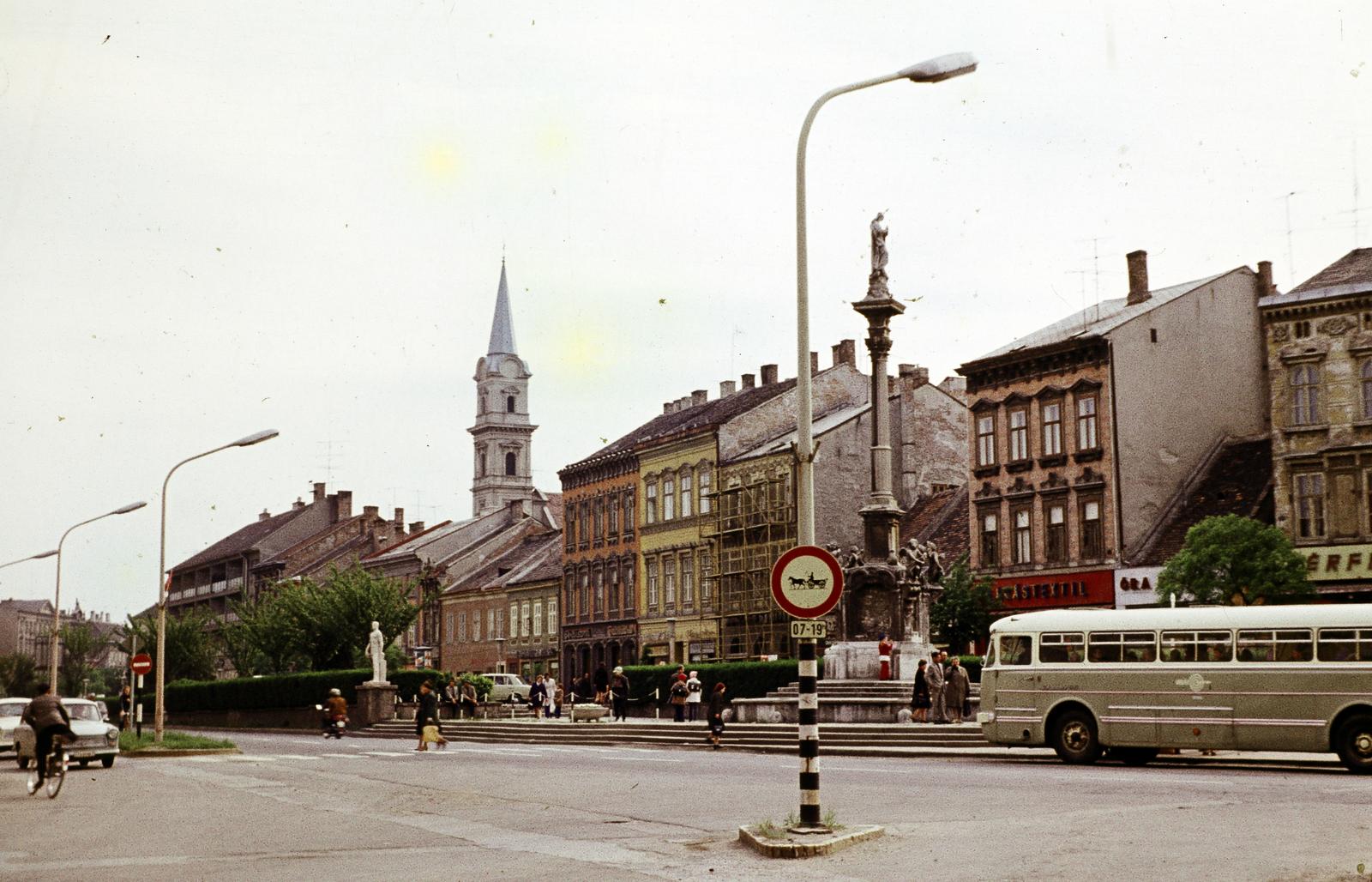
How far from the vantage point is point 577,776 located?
26.0 meters

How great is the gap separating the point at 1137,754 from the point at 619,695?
84.2 feet

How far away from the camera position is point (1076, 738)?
27797 mm

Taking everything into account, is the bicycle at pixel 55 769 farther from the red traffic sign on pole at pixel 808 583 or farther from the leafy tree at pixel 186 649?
the leafy tree at pixel 186 649

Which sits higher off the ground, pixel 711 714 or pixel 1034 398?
pixel 1034 398

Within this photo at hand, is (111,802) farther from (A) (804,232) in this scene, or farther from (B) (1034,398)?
(B) (1034,398)

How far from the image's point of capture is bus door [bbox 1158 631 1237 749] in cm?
2586

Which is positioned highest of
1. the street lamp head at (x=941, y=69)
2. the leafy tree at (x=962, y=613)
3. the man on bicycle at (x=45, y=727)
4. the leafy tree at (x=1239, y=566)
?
the street lamp head at (x=941, y=69)

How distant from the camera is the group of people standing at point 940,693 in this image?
1430 inches

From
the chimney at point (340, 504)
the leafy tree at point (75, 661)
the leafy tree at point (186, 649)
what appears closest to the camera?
the leafy tree at point (186, 649)

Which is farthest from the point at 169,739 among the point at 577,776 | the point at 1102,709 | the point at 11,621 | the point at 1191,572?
the point at 1191,572

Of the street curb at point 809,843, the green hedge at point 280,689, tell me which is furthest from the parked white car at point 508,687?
the street curb at point 809,843

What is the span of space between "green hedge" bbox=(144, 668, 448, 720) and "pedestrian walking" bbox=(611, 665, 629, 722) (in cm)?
880

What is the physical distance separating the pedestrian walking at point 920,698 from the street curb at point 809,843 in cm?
2163

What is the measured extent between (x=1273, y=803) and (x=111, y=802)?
1442cm
